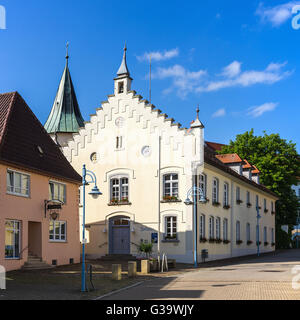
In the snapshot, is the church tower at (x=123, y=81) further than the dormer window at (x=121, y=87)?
No

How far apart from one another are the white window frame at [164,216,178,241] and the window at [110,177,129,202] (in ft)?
11.6

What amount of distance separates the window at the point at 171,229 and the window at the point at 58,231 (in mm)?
7167

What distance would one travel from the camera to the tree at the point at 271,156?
→ 177 feet

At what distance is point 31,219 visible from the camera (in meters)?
25.2

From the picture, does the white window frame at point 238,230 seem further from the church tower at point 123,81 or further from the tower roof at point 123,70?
the tower roof at point 123,70

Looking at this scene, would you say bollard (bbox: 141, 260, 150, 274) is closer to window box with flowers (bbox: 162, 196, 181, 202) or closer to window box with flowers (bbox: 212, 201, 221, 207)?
window box with flowers (bbox: 162, 196, 181, 202)

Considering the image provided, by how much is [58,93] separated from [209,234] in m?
21.5

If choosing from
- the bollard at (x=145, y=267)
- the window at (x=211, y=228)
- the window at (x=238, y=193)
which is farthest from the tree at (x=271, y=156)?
the bollard at (x=145, y=267)

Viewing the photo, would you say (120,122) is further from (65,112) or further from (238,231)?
(238,231)

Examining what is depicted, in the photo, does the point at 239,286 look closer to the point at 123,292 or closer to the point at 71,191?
the point at 123,292

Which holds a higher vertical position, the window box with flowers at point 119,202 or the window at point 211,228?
the window box with flowers at point 119,202

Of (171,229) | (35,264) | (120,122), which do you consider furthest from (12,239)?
(120,122)

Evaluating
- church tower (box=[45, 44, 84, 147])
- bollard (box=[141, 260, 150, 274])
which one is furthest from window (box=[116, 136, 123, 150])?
bollard (box=[141, 260, 150, 274])
